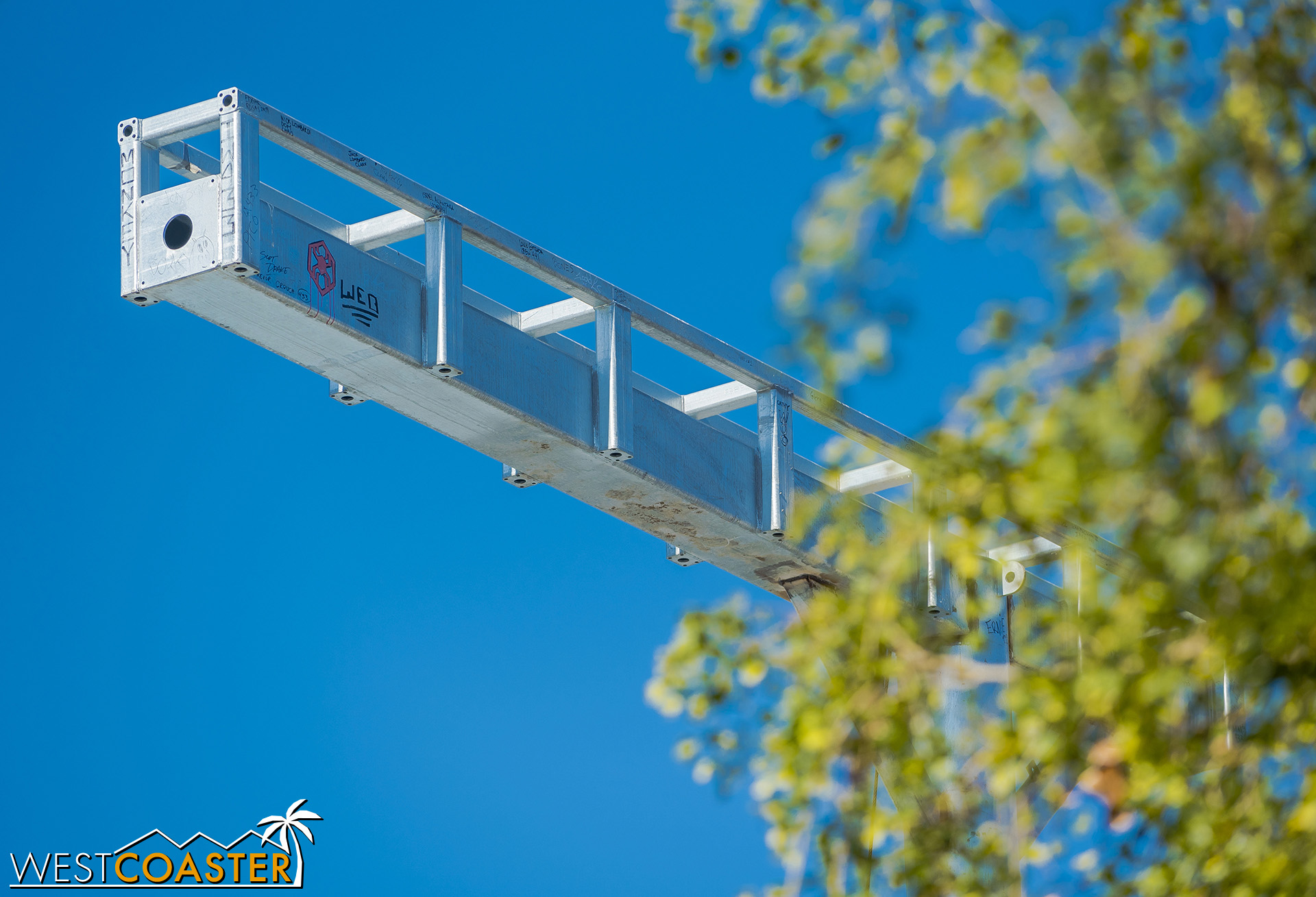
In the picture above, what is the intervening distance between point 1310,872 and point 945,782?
3.39ft

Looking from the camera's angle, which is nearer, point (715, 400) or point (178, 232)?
point (178, 232)

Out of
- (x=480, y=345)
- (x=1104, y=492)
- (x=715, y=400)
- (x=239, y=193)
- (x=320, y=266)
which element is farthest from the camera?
(x=715, y=400)

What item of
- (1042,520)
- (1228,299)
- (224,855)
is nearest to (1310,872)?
(1042,520)

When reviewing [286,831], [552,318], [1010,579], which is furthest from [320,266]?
[286,831]

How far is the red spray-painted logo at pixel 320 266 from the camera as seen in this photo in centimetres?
800

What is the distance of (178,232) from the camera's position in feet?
25.7

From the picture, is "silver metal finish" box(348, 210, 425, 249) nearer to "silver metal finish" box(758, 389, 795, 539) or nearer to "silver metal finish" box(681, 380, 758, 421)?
"silver metal finish" box(681, 380, 758, 421)

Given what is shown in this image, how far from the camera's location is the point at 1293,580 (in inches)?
172

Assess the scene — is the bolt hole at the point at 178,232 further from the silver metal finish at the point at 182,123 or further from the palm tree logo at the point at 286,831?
the palm tree logo at the point at 286,831

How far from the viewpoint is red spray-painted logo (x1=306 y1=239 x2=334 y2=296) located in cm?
800

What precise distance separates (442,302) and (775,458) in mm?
2258

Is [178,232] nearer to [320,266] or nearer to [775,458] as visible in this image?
[320,266]

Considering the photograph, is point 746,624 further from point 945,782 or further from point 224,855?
point 224,855

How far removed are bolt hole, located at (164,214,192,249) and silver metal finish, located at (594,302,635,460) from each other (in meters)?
2.06
